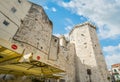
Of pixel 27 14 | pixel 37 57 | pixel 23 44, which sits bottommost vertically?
pixel 37 57

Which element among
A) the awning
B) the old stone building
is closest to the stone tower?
the old stone building

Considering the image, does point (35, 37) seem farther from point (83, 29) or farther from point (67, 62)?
point (83, 29)

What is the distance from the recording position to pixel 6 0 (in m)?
13.2

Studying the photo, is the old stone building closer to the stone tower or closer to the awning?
the stone tower

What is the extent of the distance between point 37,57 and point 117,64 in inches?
1589

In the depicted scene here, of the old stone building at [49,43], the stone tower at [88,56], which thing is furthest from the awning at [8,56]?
the stone tower at [88,56]

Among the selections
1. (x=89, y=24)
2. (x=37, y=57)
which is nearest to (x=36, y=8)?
(x=89, y=24)

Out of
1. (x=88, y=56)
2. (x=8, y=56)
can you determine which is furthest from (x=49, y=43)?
(x=8, y=56)

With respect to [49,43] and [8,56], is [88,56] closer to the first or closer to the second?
[49,43]

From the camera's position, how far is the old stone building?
12633 millimetres

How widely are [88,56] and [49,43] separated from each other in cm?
850

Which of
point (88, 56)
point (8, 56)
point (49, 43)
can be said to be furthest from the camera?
point (88, 56)

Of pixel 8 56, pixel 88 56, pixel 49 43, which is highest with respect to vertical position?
pixel 49 43

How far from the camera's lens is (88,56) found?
21.1 meters
